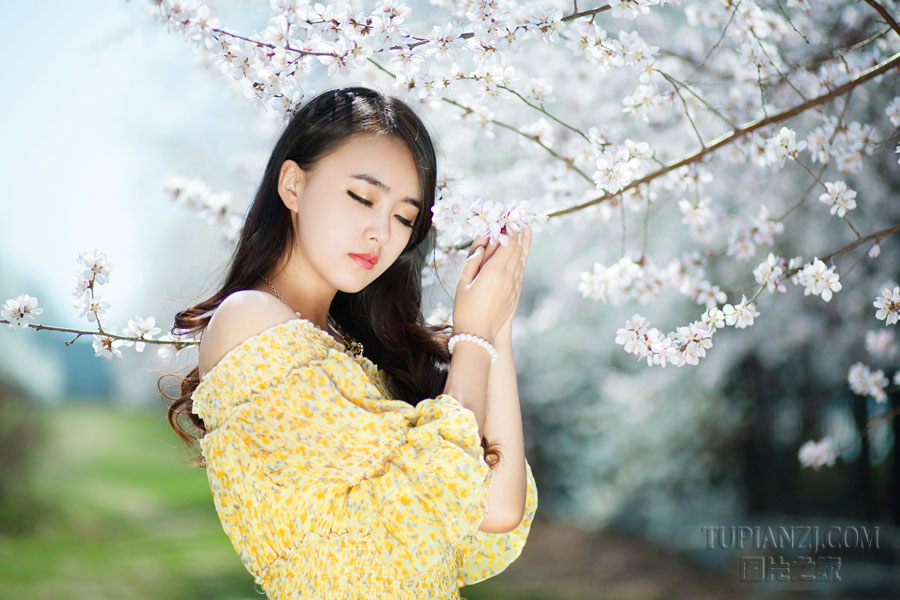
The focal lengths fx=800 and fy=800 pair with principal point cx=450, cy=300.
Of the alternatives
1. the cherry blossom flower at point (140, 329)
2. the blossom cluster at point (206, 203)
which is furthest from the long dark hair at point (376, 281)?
the blossom cluster at point (206, 203)

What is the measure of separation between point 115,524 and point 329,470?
7.92m

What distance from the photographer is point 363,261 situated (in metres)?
1.38

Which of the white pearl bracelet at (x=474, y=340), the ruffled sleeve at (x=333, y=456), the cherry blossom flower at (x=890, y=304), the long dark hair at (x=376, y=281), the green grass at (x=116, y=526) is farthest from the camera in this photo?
the green grass at (x=116, y=526)

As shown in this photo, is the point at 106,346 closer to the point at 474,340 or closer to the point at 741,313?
the point at 474,340

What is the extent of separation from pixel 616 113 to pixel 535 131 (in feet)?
5.00

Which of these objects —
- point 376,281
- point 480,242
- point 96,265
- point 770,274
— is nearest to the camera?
point 480,242

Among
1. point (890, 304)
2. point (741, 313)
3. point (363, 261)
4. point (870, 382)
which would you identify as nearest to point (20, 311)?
point (363, 261)

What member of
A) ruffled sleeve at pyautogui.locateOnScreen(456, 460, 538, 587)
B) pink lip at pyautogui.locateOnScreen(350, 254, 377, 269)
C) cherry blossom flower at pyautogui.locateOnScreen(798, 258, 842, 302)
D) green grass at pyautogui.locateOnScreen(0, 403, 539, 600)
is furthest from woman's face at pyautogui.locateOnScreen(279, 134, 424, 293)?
green grass at pyautogui.locateOnScreen(0, 403, 539, 600)

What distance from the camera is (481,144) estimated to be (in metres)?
4.75

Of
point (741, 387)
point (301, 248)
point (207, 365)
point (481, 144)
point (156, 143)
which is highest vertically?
point (156, 143)

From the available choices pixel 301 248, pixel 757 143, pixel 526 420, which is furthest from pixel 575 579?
pixel 301 248

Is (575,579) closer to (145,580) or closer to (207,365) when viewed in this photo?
(145,580)

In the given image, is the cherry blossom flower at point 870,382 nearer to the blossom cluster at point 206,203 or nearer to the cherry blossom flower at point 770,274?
the cherry blossom flower at point 770,274

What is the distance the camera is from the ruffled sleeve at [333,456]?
3.80ft
